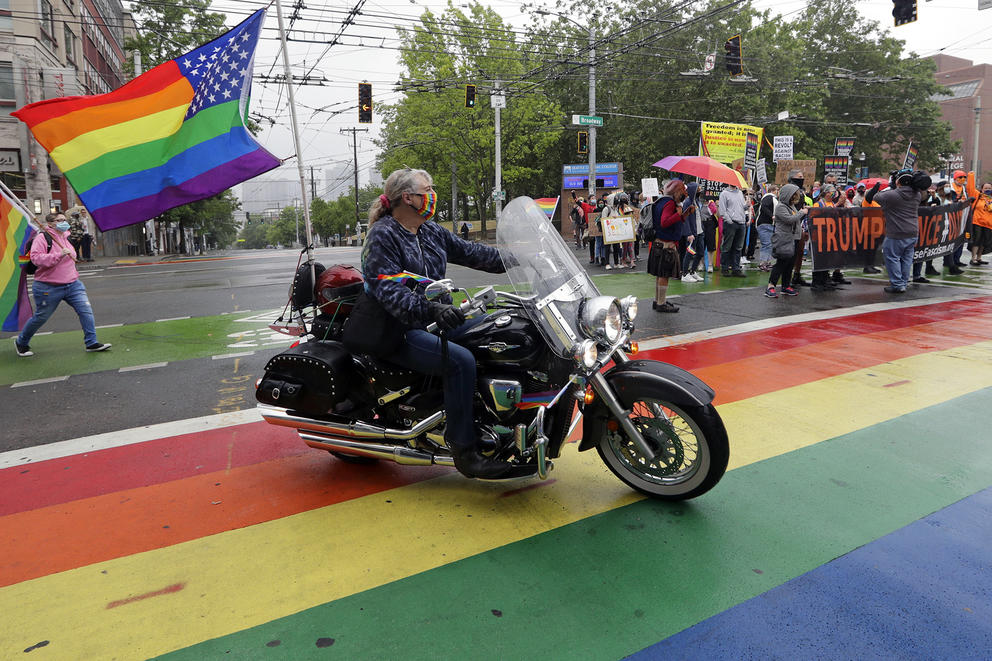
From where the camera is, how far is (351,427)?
3.65 metres

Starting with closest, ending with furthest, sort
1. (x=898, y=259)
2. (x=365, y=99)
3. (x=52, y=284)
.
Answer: (x=52, y=284)
(x=898, y=259)
(x=365, y=99)

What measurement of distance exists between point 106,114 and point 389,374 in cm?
323

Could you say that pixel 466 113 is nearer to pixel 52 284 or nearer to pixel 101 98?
pixel 52 284

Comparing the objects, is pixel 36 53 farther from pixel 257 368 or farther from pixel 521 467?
pixel 521 467

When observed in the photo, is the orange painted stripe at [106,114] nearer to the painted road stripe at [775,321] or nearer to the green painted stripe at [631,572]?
the green painted stripe at [631,572]

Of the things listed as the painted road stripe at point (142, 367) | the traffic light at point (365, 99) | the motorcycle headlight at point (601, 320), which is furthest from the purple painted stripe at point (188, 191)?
the traffic light at point (365, 99)

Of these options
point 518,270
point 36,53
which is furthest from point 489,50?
point 518,270

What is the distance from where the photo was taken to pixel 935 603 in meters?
2.57

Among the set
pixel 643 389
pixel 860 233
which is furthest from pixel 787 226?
pixel 643 389

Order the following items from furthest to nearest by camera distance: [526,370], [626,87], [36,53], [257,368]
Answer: [626,87]
[36,53]
[257,368]
[526,370]

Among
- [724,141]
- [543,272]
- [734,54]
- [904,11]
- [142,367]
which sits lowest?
[142,367]

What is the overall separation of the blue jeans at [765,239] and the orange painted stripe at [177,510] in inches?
433

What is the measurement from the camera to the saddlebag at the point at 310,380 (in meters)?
3.57

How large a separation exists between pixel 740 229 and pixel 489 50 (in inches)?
1137
